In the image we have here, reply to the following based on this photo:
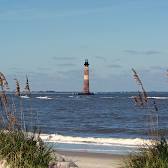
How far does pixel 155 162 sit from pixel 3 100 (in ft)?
9.51

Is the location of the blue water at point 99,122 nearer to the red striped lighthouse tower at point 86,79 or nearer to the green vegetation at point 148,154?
the green vegetation at point 148,154

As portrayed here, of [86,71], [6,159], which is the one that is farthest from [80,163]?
[86,71]

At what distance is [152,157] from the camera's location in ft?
33.7

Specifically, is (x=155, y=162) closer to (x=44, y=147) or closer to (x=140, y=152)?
(x=140, y=152)

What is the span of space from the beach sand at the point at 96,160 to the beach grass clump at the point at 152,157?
2.35 m

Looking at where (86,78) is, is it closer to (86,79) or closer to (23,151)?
Answer: (86,79)

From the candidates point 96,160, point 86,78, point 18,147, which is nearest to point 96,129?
point 96,160

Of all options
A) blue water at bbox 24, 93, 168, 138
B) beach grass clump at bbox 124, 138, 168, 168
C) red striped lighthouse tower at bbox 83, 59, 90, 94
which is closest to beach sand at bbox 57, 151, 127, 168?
blue water at bbox 24, 93, 168, 138

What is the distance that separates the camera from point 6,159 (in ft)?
34.5

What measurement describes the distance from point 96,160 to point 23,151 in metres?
5.12

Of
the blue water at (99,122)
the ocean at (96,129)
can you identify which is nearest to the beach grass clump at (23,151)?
the ocean at (96,129)

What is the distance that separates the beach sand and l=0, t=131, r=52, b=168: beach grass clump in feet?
8.95

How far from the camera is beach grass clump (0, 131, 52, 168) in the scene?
409 inches

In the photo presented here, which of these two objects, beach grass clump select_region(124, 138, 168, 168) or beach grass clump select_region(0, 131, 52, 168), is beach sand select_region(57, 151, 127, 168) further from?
beach grass clump select_region(0, 131, 52, 168)
